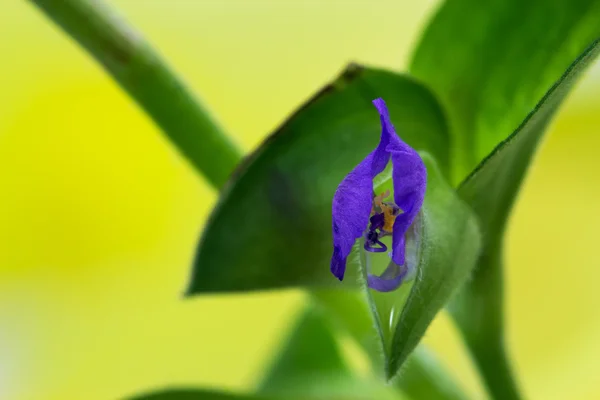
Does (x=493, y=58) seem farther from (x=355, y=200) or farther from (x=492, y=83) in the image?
(x=355, y=200)

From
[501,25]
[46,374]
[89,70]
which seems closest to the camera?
[501,25]

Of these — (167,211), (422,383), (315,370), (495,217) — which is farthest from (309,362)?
(167,211)

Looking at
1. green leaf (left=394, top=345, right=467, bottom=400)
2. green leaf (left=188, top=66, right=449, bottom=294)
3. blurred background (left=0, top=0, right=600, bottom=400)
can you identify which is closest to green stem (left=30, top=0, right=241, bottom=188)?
green leaf (left=188, top=66, right=449, bottom=294)

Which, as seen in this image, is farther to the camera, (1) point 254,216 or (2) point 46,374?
(2) point 46,374

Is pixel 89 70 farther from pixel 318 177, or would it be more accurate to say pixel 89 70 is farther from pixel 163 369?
pixel 318 177

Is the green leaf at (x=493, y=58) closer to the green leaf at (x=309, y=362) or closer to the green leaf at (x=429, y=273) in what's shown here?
the green leaf at (x=429, y=273)

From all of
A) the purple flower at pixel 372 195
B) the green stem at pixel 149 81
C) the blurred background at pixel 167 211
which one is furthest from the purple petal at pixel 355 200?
the blurred background at pixel 167 211

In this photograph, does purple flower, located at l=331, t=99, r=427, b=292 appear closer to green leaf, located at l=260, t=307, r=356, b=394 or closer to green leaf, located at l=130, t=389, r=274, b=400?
green leaf, located at l=130, t=389, r=274, b=400

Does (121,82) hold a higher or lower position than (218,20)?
lower

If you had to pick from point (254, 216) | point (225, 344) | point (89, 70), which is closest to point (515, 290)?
point (225, 344)
